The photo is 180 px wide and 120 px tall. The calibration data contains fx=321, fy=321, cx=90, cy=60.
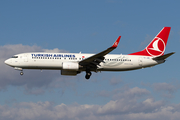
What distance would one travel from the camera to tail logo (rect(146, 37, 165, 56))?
55.8 meters

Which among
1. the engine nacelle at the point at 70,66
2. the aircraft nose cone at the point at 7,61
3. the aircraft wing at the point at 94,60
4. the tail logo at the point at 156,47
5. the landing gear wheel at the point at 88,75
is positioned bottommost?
the landing gear wheel at the point at 88,75

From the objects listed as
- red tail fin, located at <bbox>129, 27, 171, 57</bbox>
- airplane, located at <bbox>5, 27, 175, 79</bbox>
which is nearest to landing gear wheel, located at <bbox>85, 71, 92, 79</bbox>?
airplane, located at <bbox>5, 27, 175, 79</bbox>

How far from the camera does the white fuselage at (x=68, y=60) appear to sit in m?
49.9

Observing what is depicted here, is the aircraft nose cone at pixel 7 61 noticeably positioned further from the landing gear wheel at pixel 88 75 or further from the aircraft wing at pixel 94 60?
the landing gear wheel at pixel 88 75

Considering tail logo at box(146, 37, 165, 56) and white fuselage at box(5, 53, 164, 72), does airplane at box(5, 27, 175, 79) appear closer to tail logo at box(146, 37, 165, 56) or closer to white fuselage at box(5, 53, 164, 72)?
white fuselage at box(5, 53, 164, 72)

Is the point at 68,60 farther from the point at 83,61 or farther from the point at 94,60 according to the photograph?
the point at 94,60

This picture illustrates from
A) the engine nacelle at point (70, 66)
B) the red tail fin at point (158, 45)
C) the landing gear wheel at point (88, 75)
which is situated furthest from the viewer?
the red tail fin at point (158, 45)

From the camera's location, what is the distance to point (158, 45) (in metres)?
56.8

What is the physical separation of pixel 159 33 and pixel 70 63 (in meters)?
18.2

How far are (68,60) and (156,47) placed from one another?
16.4 m

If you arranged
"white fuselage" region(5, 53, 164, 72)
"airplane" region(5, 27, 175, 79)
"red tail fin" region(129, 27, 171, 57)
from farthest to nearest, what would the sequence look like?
"red tail fin" region(129, 27, 171, 57)
"white fuselage" region(5, 53, 164, 72)
"airplane" region(5, 27, 175, 79)

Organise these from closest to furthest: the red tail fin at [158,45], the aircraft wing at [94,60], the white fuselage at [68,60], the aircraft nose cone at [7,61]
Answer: the aircraft wing at [94,60] → the white fuselage at [68,60] → the aircraft nose cone at [7,61] → the red tail fin at [158,45]

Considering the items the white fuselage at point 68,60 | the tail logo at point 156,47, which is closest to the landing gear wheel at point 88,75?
the white fuselage at point 68,60

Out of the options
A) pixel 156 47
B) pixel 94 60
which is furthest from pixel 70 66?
pixel 156 47
